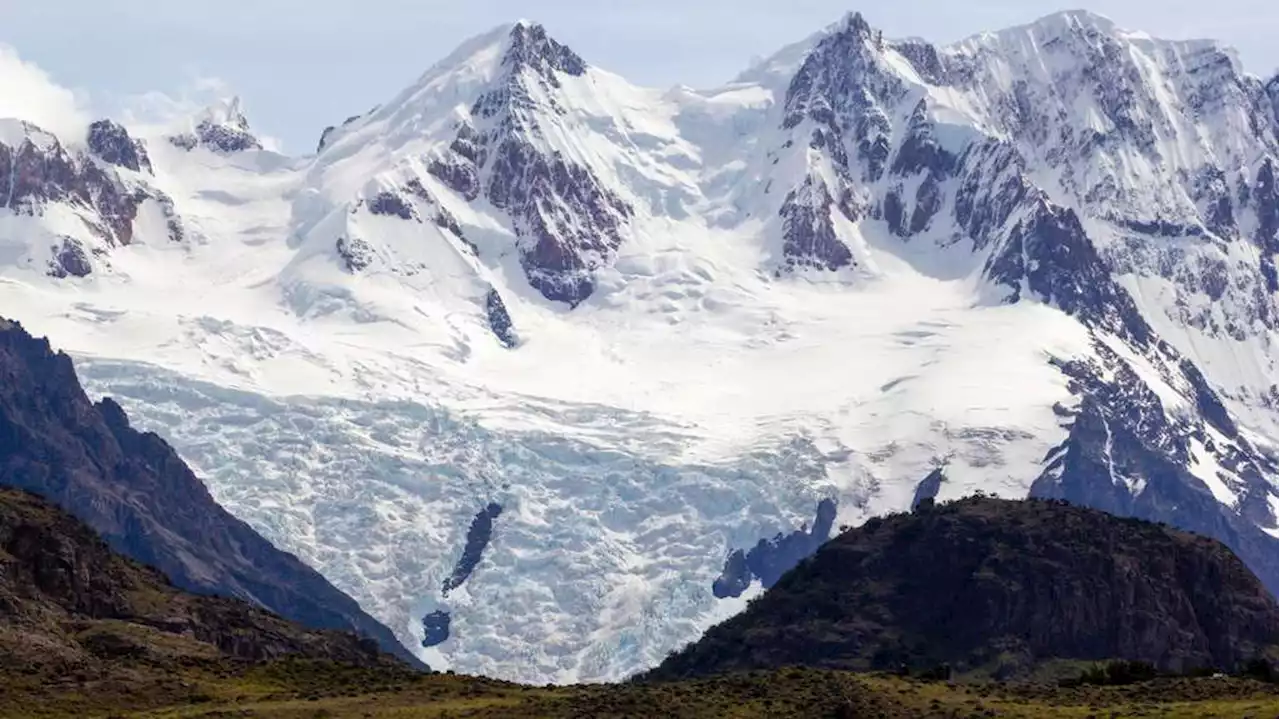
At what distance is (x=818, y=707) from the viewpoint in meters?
199

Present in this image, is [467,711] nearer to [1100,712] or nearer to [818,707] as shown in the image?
[818,707]

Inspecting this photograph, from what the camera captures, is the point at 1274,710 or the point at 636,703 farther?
the point at 636,703

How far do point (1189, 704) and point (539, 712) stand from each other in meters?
34.2

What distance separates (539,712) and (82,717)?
24.1m

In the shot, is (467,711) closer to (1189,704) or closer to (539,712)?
(539,712)

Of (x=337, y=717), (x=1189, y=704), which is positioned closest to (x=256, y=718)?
(x=337, y=717)

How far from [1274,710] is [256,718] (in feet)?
169

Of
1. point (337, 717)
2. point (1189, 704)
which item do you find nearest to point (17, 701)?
point (337, 717)

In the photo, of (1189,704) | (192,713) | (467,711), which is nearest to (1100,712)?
(1189,704)

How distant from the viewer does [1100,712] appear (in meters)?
195

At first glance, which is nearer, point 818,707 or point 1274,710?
point 1274,710

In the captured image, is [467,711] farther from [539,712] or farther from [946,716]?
[946,716]

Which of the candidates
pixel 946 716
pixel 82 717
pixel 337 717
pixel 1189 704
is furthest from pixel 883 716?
pixel 82 717

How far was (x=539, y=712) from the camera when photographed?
197750 mm
